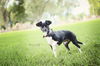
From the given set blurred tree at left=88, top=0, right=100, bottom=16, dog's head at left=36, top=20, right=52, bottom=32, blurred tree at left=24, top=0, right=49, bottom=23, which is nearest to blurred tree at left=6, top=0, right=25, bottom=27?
blurred tree at left=24, top=0, right=49, bottom=23

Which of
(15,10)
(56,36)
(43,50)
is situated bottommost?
(43,50)

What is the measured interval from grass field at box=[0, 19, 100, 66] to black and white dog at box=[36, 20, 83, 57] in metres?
0.04

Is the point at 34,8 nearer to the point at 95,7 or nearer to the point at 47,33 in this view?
the point at 47,33

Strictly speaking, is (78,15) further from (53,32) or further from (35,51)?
(35,51)

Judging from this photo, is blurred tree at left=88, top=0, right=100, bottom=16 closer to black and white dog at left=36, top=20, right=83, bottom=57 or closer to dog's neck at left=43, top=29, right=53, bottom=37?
black and white dog at left=36, top=20, right=83, bottom=57

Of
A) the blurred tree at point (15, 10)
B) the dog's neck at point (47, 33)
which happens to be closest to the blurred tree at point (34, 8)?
the blurred tree at point (15, 10)

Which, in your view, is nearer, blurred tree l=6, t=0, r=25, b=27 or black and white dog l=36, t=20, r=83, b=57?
black and white dog l=36, t=20, r=83, b=57

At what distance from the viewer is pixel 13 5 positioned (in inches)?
79.7

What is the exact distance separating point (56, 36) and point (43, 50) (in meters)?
0.16

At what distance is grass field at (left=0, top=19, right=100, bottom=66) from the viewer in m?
1.94

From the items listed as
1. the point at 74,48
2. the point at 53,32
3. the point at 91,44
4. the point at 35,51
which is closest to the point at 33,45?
the point at 35,51

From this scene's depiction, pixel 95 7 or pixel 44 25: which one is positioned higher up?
pixel 95 7

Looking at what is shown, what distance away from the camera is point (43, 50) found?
197 centimetres

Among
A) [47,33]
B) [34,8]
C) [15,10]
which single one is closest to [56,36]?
[47,33]
